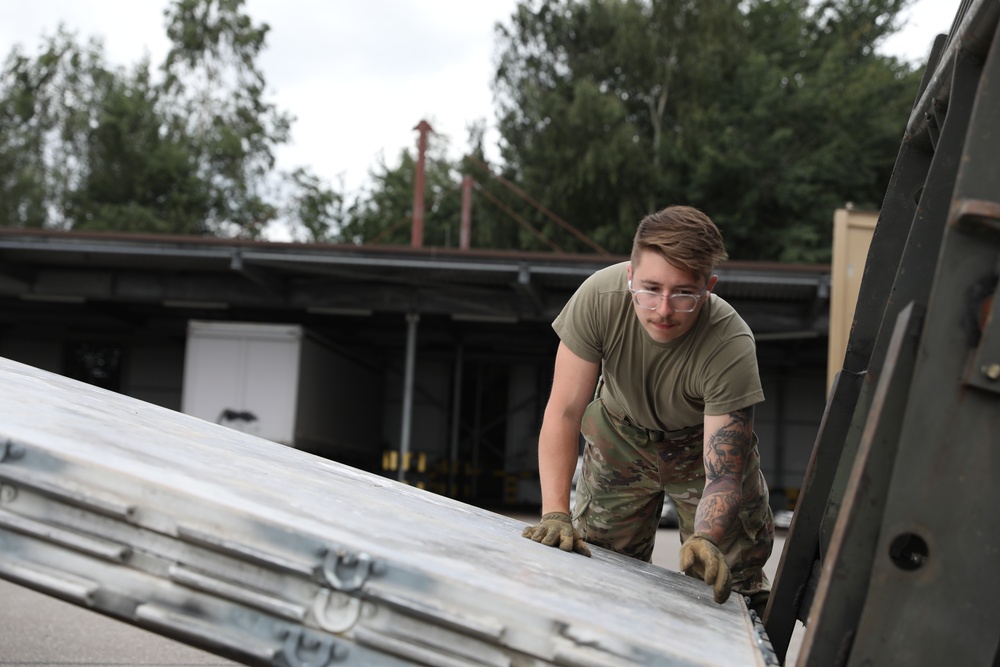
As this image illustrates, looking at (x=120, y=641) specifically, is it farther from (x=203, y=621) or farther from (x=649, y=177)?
(x=649, y=177)

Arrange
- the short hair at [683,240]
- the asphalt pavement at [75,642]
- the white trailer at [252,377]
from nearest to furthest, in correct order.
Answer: the short hair at [683,240]
the asphalt pavement at [75,642]
the white trailer at [252,377]

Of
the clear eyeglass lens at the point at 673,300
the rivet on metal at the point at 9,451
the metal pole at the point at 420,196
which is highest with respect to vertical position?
the metal pole at the point at 420,196

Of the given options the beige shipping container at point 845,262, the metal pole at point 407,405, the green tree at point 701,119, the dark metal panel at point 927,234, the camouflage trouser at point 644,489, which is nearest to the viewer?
the dark metal panel at point 927,234

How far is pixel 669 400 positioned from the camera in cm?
341

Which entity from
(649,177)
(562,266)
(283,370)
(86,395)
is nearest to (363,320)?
(283,370)

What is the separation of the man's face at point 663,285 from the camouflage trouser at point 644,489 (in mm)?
892

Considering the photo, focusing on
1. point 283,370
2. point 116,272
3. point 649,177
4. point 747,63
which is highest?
point 747,63

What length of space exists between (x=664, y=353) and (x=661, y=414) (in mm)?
388

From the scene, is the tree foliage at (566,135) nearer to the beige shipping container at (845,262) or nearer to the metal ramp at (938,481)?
the beige shipping container at (845,262)

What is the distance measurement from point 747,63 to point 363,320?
16.8 metres

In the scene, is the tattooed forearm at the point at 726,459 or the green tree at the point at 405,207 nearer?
the tattooed forearm at the point at 726,459

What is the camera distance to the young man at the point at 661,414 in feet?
9.12

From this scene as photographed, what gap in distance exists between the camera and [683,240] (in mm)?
2678

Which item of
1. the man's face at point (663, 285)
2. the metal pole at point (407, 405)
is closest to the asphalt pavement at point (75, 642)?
the man's face at point (663, 285)
